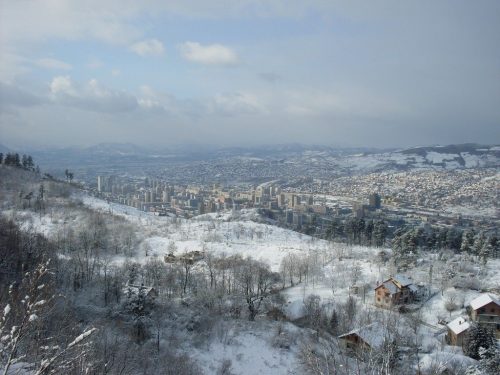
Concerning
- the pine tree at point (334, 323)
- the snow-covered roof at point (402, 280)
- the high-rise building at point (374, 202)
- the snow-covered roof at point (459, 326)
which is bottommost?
the high-rise building at point (374, 202)

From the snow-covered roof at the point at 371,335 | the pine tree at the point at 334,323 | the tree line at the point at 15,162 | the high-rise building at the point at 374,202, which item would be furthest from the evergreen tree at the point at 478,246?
the tree line at the point at 15,162

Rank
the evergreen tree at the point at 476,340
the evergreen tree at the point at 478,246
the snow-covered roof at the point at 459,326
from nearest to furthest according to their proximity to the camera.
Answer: the evergreen tree at the point at 476,340
the snow-covered roof at the point at 459,326
the evergreen tree at the point at 478,246

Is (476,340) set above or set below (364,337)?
below

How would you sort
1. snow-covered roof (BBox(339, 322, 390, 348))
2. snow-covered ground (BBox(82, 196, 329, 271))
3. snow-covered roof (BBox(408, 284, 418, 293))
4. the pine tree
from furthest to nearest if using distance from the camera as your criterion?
snow-covered ground (BBox(82, 196, 329, 271)) < snow-covered roof (BBox(408, 284, 418, 293)) < the pine tree < snow-covered roof (BBox(339, 322, 390, 348))

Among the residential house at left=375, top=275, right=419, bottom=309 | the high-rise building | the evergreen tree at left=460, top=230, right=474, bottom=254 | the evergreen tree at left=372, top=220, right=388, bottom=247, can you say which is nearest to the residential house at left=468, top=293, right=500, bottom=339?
the residential house at left=375, top=275, right=419, bottom=309

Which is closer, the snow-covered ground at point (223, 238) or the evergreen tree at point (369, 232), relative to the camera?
the snow-covered ground at point (223, 238)

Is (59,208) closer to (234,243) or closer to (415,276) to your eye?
(234,243)

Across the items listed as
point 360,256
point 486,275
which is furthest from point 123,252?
point 486,275

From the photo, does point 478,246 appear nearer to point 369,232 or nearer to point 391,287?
point 369,232

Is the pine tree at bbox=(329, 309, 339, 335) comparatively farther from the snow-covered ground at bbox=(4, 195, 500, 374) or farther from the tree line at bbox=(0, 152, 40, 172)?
the tree line at bbox=(0, 152, 40, 172)

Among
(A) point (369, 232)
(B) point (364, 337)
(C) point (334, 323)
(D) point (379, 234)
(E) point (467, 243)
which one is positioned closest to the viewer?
(B) point (364, 337)

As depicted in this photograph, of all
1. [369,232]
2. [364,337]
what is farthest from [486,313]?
[369,232]

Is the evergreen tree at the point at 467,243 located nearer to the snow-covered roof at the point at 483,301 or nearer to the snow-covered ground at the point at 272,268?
the snow-covered ground at the point at 272,268

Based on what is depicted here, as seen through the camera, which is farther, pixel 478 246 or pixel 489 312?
pixel 478 246
